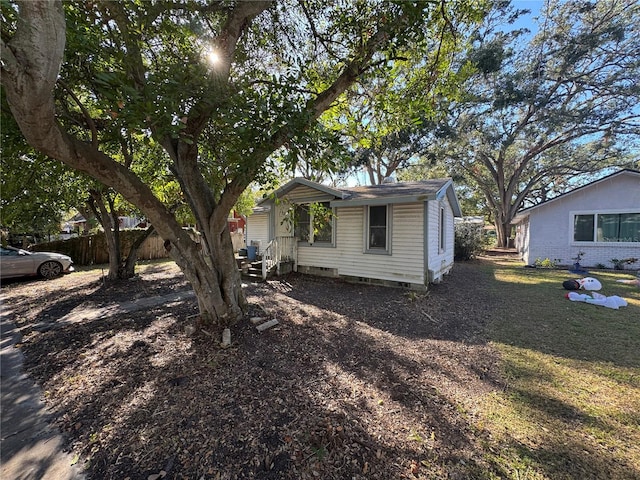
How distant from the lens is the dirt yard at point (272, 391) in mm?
2074

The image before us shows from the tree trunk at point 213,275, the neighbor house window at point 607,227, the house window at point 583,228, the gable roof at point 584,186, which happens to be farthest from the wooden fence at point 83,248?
the neighbor house window at point 607,227

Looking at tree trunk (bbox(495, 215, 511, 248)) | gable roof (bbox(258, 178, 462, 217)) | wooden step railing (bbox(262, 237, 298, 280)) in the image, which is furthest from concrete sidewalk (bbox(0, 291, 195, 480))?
tree trunk (bbox(495, 215, 511, 248))

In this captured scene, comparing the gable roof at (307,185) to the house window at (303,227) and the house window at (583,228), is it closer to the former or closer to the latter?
the house window at (303,227)

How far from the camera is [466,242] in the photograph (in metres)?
14.3

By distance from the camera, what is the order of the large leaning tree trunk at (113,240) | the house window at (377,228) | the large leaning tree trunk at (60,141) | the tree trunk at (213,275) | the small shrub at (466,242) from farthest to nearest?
the small shrub at (466,242) < the large leaning tree trunk at (113,240) < the house window at (377,228) < the tree trunk at (213,275) < the large leaning tree trunk at (60,141)

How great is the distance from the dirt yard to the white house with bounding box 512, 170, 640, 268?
9.21 m

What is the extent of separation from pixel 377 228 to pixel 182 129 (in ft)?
20.5

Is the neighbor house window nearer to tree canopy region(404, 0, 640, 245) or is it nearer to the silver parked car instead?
tree canopy region(404, 0, 640, 245)

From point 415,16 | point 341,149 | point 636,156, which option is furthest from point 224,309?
point 636,156

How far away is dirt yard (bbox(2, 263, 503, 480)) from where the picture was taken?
2074 millimetres

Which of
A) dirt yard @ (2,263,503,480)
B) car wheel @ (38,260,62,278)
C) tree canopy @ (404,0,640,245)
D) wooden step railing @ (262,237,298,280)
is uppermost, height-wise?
tree canopy @ (404,0,640,245)

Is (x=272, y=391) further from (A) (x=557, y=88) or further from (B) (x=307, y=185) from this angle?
(A) (x=557, y=88)

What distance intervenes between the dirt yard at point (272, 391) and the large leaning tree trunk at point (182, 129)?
45.0 inches

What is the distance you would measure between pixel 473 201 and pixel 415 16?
32.0 metres
